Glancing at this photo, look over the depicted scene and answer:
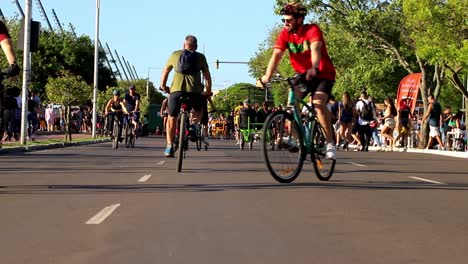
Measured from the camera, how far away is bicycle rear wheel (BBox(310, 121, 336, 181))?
1115 centimetres

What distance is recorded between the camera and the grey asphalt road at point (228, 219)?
6.20 meters

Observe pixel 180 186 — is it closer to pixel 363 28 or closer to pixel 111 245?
pixel 111 245

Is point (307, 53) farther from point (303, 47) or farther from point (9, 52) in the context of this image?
point (9, 52)

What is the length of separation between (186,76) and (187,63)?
0.77 ft

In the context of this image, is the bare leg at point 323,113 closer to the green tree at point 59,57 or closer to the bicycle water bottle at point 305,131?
the bicycle water bottle at point 305,131

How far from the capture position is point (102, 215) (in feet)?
26.7

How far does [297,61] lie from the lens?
11000 mm

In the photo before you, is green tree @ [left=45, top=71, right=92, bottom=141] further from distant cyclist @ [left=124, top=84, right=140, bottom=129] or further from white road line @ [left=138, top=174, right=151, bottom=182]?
white road line @ [left=138, top=174, right=151, bottom=182]

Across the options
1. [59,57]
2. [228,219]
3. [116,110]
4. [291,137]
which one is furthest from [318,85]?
[59,57]

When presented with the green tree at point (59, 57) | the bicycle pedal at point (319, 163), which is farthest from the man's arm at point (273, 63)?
the green tree at point (59, 57)

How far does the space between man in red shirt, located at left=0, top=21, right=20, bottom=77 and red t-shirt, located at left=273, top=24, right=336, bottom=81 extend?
9.97ft

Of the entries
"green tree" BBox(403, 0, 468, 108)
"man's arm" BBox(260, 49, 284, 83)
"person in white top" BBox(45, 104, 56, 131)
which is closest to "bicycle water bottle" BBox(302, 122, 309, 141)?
"man's arm" BBox(260, 49, 284, 83)

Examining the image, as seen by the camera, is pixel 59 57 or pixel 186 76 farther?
pixel 59 57

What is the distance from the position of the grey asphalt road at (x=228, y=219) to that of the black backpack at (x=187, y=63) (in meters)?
1.77
